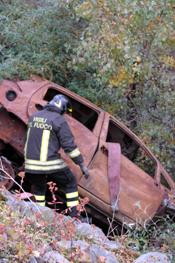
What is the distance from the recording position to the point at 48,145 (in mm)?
3109

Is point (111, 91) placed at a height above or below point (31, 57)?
below

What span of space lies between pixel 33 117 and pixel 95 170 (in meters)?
1.13

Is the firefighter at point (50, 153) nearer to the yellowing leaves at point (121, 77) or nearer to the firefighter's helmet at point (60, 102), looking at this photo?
the firefighter's helmet at point (60, 102)

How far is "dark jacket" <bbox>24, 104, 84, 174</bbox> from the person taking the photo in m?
3.09

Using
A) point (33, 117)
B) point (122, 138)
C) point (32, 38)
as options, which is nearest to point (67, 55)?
point (32, 38)

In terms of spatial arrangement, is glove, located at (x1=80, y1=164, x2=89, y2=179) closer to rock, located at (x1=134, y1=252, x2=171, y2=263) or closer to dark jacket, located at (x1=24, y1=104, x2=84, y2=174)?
dark jacket, located at (x1=24, y1=104, x2=84, y2=174)

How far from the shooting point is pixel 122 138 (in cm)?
501

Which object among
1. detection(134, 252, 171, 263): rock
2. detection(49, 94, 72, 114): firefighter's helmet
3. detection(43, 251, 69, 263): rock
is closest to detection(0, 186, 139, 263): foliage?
detection(43, 251, 69, 263): rock

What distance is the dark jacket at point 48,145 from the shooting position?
3.09 metres

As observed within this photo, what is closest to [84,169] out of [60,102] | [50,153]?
[50,153]

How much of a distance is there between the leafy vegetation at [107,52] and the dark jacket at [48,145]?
Answer: 1245 millimetres

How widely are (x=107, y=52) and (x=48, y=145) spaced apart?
206 cm

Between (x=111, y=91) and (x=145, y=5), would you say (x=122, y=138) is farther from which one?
(x=145, y=5)

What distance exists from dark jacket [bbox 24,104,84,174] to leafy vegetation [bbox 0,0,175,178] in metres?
1.24
